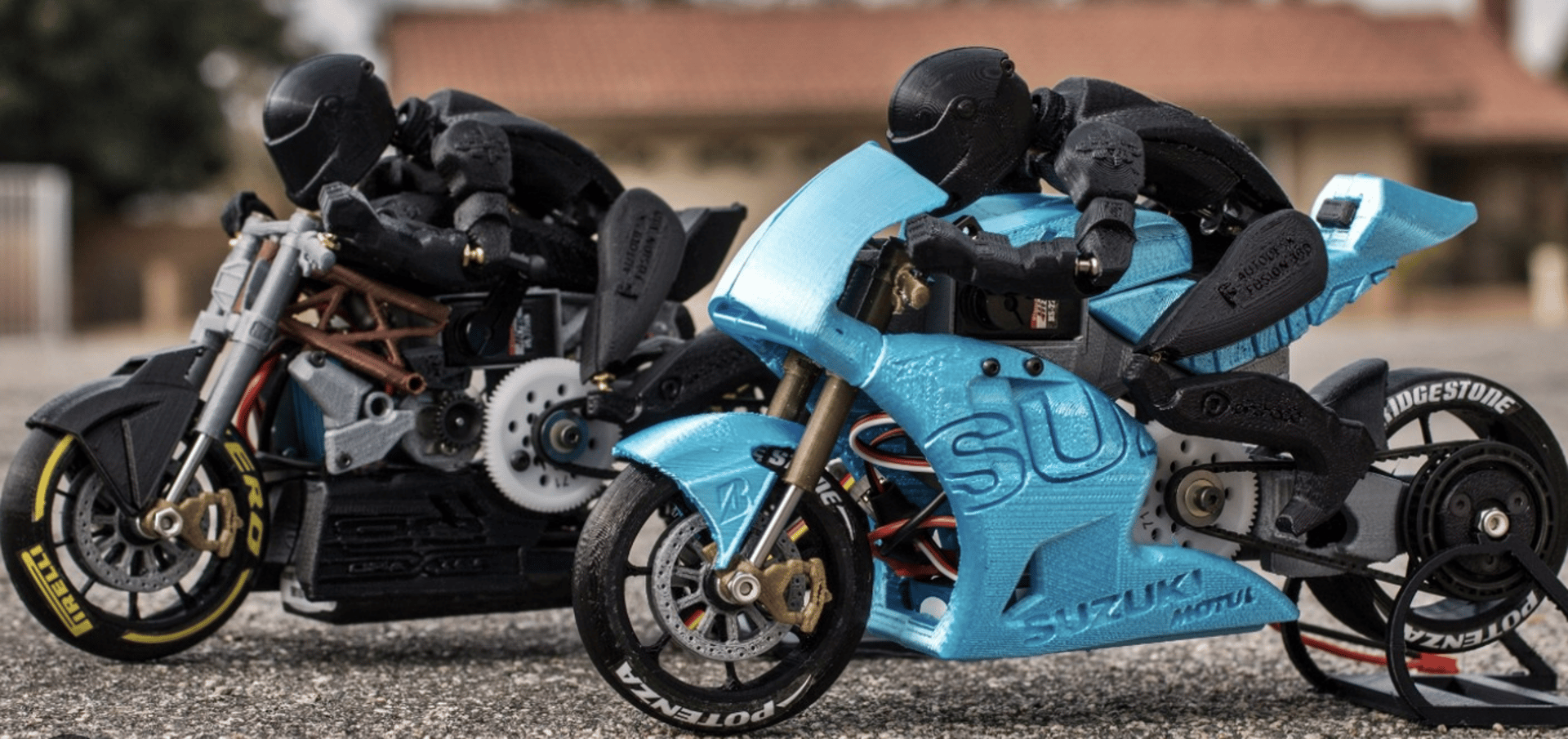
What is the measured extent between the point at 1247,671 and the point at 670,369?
5.99ft

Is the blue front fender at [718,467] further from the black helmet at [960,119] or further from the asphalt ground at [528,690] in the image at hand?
the black helmet at [960,119]

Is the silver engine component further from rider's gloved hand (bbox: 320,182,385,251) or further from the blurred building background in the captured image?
the blurred building background

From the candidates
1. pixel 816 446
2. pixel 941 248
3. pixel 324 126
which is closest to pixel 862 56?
pixel 324 126

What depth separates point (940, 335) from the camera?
4492 mm

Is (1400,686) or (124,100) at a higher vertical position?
(124,100)

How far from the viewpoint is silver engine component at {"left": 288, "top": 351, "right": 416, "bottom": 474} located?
5.63 metres

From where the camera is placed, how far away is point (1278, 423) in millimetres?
4668

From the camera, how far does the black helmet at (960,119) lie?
4.53 metres

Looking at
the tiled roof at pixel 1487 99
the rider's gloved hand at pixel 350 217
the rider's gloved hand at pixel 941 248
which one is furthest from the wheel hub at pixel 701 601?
the tiled roof at pixel 1487 99

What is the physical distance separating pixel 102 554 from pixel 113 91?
91.1ft

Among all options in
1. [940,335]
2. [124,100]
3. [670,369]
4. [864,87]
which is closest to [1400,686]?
[940,335]

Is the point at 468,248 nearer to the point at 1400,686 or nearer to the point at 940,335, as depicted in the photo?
the point at 940,335

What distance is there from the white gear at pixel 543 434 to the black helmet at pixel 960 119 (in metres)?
1.61

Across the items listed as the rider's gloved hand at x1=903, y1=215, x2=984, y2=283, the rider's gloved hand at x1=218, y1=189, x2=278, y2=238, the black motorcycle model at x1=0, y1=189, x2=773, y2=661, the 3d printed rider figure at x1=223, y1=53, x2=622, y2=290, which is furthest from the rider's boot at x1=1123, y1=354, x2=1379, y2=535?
the rider's gloved hand at x1=218, y1=189, x2=278, y2=238
